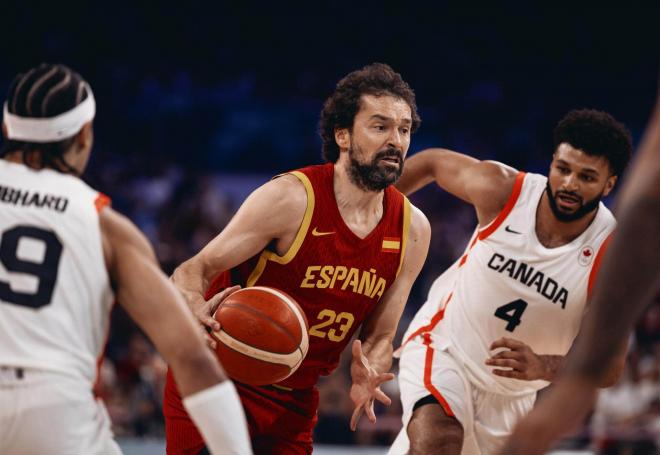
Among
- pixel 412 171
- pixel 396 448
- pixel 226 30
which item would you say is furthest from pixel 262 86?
pixel 396 448

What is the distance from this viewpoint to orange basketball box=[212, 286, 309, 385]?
3793 millimetres

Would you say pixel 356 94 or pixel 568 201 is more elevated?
pixel 356 94

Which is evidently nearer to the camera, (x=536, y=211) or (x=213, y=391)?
(x=213, y=391)

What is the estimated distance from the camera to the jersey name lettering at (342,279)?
4.30 meters

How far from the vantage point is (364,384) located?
4.11 metres

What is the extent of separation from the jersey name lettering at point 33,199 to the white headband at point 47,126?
0.18 meters

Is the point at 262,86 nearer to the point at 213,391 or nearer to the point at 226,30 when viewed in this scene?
the point at 226,30

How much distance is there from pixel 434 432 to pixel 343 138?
155cm

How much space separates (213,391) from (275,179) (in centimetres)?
170

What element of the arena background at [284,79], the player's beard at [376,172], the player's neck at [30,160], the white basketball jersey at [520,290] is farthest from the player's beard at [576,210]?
the arena background at [284,79]

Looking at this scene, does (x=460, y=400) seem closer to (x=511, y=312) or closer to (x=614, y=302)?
(x=511, y=312)

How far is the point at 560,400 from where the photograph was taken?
83.5 inches

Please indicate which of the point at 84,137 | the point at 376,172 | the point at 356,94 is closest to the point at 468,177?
the point at 376,172

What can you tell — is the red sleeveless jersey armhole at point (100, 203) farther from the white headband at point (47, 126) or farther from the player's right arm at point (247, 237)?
the player's right arm at point (247, 237)
